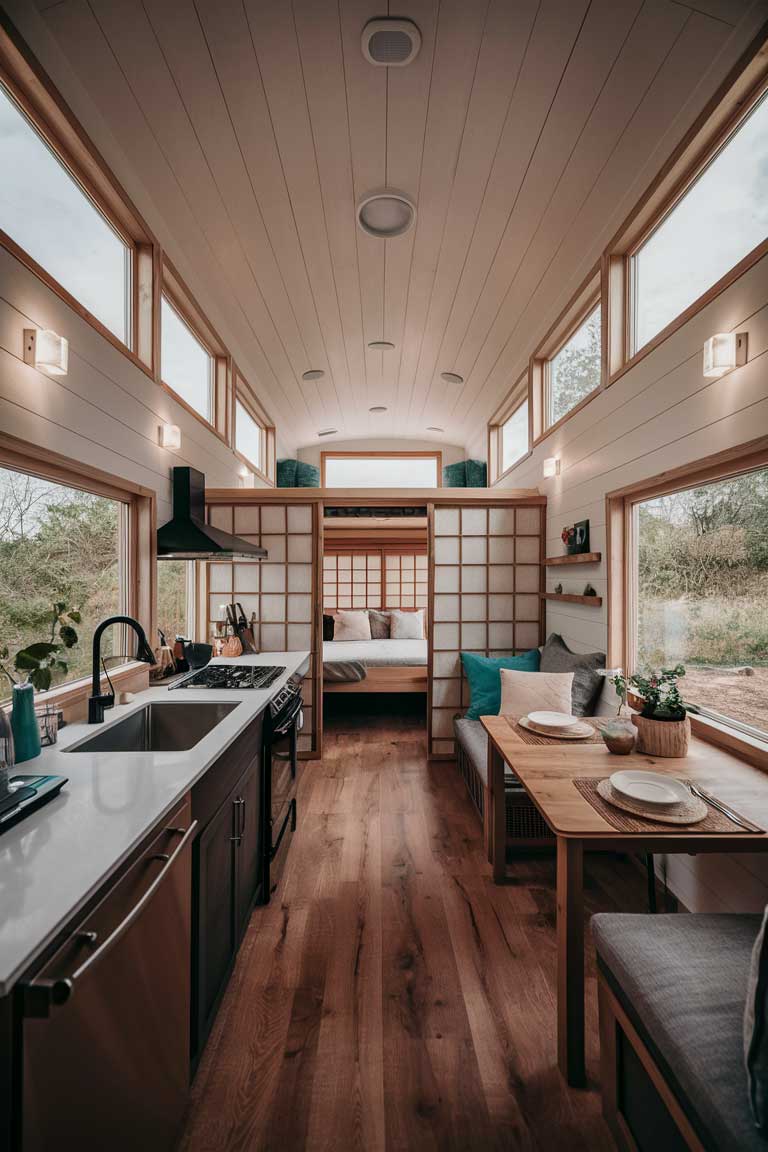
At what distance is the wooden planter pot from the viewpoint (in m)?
1.96

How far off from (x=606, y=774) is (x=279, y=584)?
114 inches

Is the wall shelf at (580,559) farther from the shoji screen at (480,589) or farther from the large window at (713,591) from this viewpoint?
the shoji screen at (480,589)

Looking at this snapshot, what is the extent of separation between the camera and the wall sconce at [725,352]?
1.81 meters

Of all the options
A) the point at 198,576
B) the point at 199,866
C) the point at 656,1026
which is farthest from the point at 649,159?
the point at 198,576

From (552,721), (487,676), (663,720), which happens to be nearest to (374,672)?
(487,676)

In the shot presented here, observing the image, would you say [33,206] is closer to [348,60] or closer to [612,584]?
[348,60]

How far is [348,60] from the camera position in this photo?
1983 millimetres

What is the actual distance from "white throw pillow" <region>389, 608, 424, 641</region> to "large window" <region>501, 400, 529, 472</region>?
2.21 m

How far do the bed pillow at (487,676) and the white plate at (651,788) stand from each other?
75.0 inches

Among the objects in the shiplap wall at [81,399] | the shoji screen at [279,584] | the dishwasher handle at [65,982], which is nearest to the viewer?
the dishwasher handle at [65,982]

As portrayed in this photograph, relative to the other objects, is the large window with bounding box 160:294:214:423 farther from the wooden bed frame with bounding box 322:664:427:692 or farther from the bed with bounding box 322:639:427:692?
the wooden bed frame with bounding box 322:664:427:692

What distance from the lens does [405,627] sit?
21.8ft

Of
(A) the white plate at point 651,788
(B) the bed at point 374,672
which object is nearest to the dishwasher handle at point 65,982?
(A) the white plate at point 651,788

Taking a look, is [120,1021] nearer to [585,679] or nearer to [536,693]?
[536,693]
